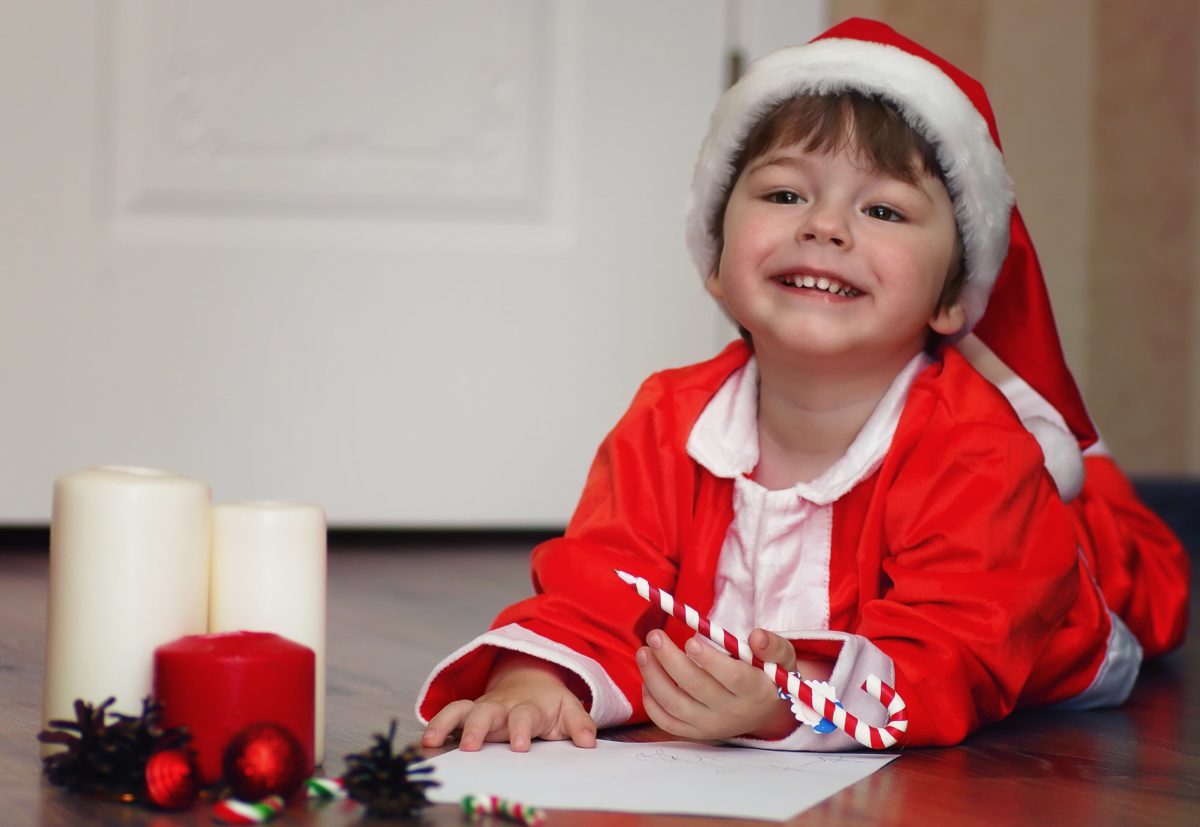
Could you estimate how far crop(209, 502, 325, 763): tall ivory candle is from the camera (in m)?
0.78

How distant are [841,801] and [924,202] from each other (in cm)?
45

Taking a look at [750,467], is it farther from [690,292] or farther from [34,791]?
[690,292]

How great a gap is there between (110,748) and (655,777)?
10.9 inches

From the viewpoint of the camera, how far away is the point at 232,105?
1801 mm

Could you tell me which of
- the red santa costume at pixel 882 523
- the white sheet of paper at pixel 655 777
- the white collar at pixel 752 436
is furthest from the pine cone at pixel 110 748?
the white collar at pixel 752 436

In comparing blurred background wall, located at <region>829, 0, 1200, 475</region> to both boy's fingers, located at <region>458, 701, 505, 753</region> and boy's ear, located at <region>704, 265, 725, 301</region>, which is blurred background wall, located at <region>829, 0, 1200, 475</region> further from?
boy's fingers, located at <region>458, 701, 505, 753</region>

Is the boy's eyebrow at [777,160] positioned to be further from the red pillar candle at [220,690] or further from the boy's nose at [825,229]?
the red pillar candle at [220,690]

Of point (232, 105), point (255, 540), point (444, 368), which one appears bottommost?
point (255, 540)

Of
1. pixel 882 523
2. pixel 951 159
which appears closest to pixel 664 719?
pixel 882 523

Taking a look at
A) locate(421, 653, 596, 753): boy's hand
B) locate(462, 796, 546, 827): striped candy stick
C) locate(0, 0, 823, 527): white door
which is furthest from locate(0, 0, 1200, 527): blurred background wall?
locate(462, 796, 546, 827): striped candy stick

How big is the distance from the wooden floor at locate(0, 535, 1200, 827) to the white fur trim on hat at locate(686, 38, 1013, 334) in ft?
1.06

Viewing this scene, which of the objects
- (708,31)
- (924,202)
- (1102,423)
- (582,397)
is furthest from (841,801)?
(1102,423)

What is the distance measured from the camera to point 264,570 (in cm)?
79

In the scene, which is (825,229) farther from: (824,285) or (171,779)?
(171,779)
